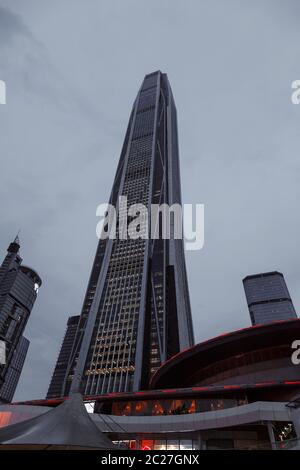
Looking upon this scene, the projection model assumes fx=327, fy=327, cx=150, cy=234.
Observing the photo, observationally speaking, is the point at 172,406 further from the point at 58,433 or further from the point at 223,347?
the point at 58,433

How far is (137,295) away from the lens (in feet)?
460

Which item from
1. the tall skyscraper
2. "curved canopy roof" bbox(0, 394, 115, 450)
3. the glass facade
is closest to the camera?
"curved canopy roof" bbox(0, 394, 115, 450)

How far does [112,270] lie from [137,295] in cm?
2062

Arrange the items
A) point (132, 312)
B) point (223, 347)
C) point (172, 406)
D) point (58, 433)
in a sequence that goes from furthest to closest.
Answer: point (132, 312) → point (223, 347) → point (172, 406) → point (58, 433)

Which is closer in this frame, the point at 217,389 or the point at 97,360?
the point at 217,389

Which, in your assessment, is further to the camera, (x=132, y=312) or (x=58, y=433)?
(x=132, y=312)

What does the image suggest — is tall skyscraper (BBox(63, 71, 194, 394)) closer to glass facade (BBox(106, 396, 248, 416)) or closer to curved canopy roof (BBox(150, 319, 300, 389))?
curved canopy roof (BBox(150, 319, 300, 389))

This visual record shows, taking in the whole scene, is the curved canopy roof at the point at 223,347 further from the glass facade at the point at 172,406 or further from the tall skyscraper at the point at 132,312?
the tall skyscraper at the point at 132,312

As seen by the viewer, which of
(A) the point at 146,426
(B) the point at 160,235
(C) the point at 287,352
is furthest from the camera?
(B) the point at 160,235

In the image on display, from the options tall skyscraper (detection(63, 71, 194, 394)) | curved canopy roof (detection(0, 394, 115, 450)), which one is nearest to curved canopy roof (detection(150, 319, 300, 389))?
curved canopy roof (detection(0, 394, 115, 450))

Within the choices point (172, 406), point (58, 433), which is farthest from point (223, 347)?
point (58, 433)
